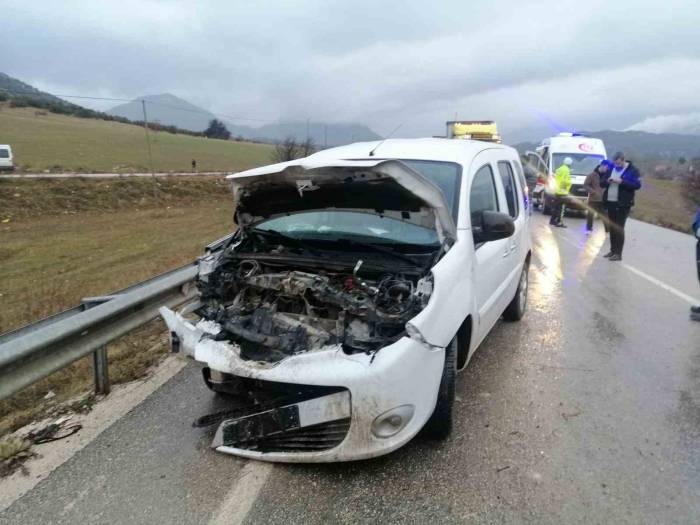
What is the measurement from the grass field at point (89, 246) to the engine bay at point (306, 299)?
1.42 m

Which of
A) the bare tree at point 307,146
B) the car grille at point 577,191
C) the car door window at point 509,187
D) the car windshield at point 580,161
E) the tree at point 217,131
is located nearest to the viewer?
the car door window at point 509,187

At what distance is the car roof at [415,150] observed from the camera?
13.3 feet

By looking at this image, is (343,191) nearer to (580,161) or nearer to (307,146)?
(580,161)

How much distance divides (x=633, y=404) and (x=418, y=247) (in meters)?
2.03

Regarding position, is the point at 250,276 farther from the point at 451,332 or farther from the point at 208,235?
the point at 208,235

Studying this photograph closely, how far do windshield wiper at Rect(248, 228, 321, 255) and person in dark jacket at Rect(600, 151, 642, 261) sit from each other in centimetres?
751

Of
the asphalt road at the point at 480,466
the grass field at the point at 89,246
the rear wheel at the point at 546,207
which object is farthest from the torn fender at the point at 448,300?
the rear wheel at the point at 546,207

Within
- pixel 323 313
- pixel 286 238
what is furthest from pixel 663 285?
pixel 323 313

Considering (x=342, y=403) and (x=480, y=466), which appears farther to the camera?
(x=480, y=466)

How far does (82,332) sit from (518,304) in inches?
167

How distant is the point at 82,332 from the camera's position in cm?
326

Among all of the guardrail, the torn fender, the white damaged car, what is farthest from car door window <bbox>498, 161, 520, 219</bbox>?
the guardrail

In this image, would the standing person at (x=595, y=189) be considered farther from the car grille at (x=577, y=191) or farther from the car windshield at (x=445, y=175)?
the car windshield at (x=445, y=175)

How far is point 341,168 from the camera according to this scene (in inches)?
126
